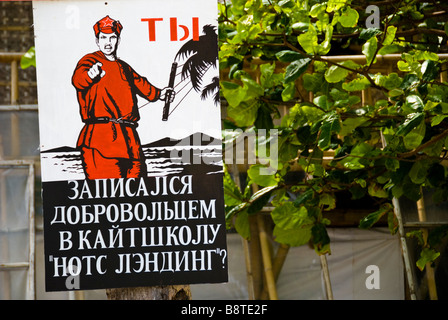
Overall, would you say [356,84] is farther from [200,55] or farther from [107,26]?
[107,26]

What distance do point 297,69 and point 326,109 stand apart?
294mm

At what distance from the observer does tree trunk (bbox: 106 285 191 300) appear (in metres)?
3.92

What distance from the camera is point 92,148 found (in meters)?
3.23

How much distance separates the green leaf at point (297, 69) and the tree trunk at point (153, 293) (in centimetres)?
123

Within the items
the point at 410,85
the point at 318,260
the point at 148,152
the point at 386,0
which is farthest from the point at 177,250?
the point at 318,260

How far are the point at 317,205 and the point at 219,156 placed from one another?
1.23 m

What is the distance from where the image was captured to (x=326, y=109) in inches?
153

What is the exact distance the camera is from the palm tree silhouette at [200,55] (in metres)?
3.30

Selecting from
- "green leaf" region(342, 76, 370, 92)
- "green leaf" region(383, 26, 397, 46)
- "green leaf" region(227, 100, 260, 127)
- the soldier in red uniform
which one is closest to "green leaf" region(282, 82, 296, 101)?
"green leaf" region(227, 100, 260, 127)

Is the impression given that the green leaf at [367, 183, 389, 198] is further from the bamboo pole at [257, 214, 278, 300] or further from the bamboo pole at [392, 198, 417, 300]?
the bamboo pole at [257, 214, 278, 300]

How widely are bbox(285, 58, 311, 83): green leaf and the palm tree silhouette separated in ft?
1.80

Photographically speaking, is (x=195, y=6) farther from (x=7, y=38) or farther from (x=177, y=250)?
(x=7, y=38)

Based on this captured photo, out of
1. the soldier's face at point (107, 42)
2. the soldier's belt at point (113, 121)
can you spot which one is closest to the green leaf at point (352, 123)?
the soldier's belt at point (113, 121)

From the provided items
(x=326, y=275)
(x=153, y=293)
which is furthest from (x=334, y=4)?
(x=326, y=275)
